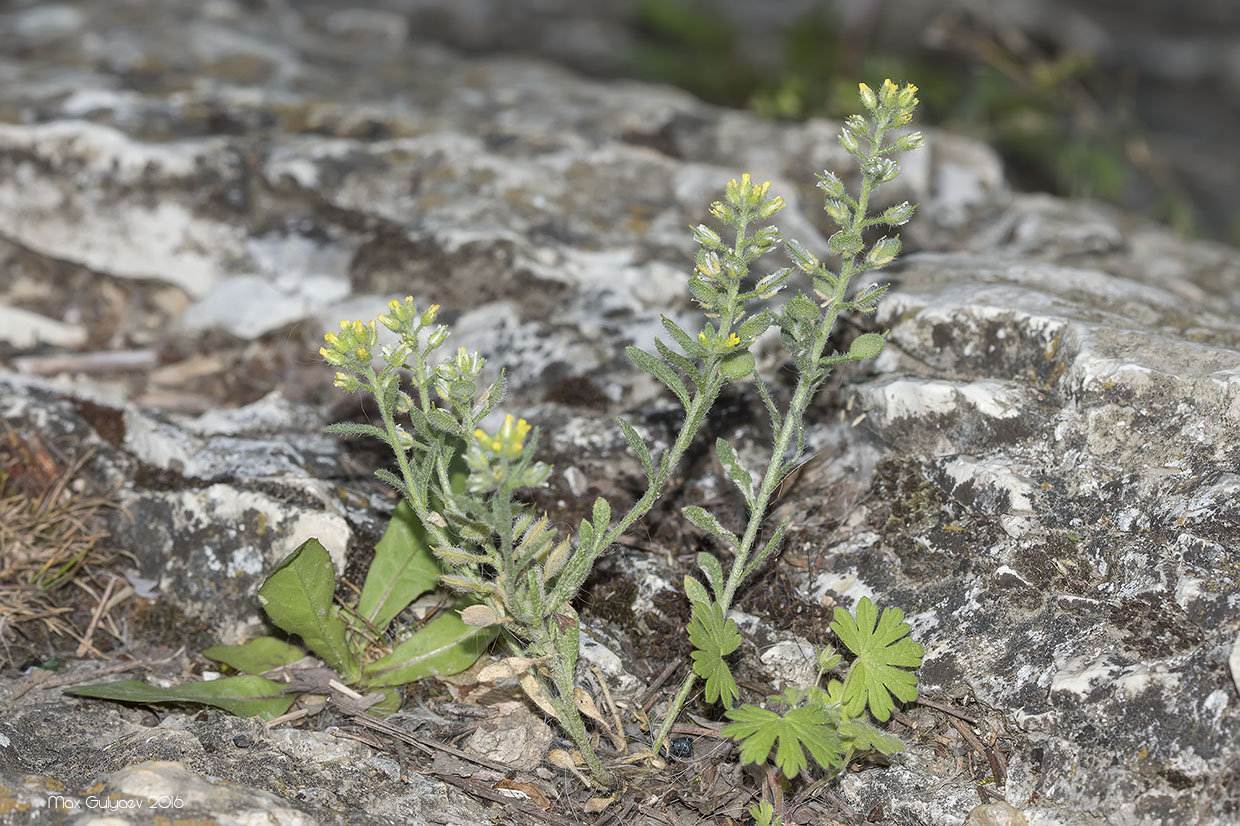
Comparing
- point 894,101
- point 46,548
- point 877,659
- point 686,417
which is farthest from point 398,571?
point 894,101

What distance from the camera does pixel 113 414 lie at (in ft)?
11.8

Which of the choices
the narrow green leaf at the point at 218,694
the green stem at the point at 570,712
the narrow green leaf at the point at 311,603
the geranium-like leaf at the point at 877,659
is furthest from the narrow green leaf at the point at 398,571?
the geranium-like leaf at the point at 877,659

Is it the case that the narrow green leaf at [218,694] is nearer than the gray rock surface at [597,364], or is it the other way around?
the gray rock surface at [597,364]

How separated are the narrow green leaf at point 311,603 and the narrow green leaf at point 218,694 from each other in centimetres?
16

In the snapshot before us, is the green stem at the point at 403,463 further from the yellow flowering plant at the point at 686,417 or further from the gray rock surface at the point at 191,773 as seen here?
the gray rock surface at the point at 191,773

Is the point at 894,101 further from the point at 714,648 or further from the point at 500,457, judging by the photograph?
the point at 714,648

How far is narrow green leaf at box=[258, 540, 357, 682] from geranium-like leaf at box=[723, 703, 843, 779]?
3.79 feet

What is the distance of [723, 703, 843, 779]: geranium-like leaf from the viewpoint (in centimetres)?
233

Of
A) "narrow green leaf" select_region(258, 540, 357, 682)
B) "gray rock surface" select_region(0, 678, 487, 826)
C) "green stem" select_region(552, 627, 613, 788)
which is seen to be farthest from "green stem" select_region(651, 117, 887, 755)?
"narrow green leaf" select_region(258, 540, 357, 682)

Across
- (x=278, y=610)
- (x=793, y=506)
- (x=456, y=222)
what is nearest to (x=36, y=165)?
(x=456, y=222)

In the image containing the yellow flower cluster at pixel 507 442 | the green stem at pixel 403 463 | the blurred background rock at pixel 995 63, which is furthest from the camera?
the blurred background rock at pixel 995 63

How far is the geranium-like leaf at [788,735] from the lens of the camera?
2.33 meters

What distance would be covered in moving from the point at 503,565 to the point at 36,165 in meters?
3.35

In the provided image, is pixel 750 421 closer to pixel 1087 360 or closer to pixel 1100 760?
pixel 1087 360
